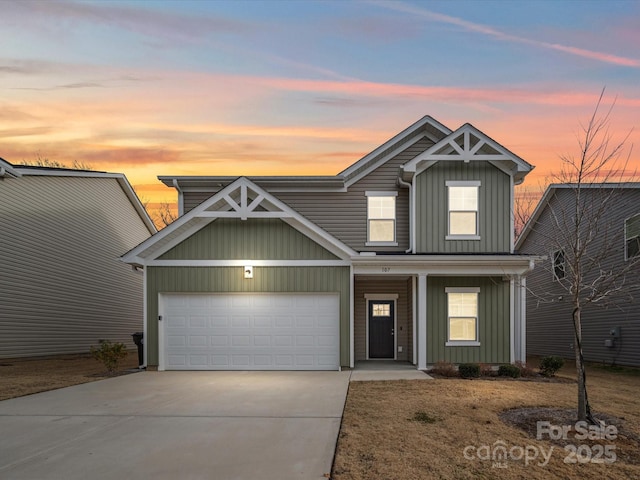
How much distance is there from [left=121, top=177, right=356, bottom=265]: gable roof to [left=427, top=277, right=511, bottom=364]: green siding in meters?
3.13

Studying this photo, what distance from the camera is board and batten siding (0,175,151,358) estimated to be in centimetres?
2044

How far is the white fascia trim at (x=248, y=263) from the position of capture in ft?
56.9

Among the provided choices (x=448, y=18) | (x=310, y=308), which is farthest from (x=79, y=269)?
(x=448, y=18)

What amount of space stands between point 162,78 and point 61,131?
7.75 meters

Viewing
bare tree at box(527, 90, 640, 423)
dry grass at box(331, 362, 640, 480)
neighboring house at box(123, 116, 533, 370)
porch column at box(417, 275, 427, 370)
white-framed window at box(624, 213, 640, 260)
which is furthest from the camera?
white-framed window at box(624, 213, 640, 260)

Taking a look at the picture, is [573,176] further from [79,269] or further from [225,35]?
[79,269]

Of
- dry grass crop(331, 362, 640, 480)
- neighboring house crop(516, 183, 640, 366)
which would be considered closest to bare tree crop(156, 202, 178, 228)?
neighboring house crop(516, 183, 640, 366)

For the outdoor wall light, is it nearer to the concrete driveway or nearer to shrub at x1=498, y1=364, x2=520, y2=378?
the concrete driveway

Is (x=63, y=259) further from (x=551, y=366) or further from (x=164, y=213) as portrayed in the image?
(x=164, y=213)

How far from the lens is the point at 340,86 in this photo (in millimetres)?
19891

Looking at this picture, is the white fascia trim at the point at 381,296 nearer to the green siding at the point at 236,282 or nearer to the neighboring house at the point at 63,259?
the green siding at the point at 236,282

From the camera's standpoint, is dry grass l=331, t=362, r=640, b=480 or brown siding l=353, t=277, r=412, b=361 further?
brown siding l=353, t=277, r=412, b=361

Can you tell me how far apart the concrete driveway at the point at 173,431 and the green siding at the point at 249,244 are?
14.4 feet

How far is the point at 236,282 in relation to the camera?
17.4 meters
